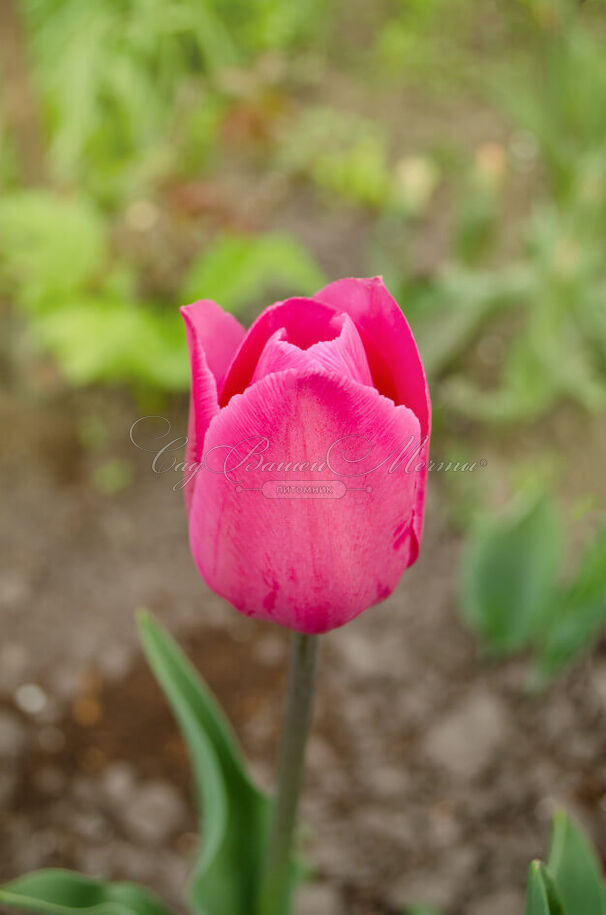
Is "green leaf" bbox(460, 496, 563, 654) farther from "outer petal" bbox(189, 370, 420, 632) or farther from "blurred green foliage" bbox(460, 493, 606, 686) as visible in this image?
"outer petal" bbox(189, 370, 420, 632)

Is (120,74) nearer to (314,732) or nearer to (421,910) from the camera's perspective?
(314,732)

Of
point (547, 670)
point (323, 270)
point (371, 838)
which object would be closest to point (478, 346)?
point (323, 270)

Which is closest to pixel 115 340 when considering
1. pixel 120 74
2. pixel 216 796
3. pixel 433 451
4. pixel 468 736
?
pixel 433 451

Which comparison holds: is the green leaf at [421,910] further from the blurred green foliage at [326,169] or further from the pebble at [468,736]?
the blurred green foliage at [326,169]

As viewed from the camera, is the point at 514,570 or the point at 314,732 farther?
the point at 314,732

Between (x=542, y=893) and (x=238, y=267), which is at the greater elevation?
(x=238, y=267)

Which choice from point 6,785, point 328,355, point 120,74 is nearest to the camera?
point 328,355

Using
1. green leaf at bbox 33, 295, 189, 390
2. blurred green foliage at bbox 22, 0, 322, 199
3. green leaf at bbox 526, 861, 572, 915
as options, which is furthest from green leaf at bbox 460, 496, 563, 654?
blurred green foliage at bbox 22, 0, 322, 199
